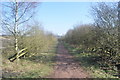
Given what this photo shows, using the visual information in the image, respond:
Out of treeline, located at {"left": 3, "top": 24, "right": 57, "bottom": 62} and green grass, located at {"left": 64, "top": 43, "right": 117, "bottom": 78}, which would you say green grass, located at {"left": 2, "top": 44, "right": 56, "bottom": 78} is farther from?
green grass, located at {"left": 64, "top": 43, "right": 117, "bottom": 78}

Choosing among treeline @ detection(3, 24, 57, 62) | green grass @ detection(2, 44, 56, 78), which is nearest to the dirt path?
green grass @ detection(2, 44, 56, 78)

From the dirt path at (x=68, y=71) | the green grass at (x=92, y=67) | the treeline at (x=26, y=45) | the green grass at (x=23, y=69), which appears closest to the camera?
the green grass at (x=23, y=69)

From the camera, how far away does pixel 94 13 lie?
34.6ft

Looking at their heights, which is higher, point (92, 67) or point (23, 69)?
point (23, 69)

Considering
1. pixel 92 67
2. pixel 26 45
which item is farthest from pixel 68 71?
pixel 26 45

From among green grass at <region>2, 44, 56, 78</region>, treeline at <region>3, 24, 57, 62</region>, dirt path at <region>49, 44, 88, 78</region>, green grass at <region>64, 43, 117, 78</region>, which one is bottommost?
green grass at <region>64, 43, 117, 78</region>

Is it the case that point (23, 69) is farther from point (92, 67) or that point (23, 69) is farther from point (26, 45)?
point (92, 67)

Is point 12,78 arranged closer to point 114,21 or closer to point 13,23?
point 13,23

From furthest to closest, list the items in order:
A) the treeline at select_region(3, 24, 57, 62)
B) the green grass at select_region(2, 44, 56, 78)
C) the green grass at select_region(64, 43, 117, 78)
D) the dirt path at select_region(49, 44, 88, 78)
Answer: the treeline at select_region(3, 24, 57, 62), the green grass at select_region(64, 43, 117, 78), the dirt path at select_region(49, 44, 88, 78), the green grass at select_region(2, 44, 56, 78)

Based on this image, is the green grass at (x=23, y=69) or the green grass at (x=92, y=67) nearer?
the green grass at (x=23, y=69)

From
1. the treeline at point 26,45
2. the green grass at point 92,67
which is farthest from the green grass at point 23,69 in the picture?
the green grass at point 92,67

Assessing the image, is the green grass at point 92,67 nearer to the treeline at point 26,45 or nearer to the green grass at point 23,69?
the green grass at point 23,69

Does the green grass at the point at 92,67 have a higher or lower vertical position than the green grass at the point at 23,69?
lower

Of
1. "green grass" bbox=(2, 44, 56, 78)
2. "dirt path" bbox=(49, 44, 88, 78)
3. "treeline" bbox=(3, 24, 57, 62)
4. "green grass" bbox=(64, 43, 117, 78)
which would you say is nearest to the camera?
"green grass" bbox=(2, 44, 56, 78)
